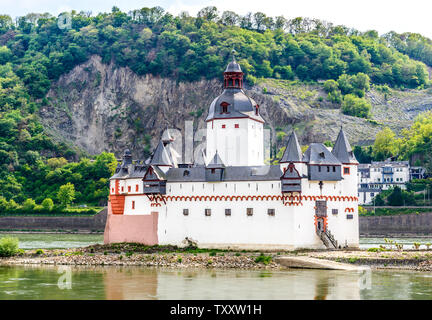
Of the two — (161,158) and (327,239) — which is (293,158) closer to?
(327,239)

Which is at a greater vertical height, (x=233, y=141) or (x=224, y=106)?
(x=224, y=106)

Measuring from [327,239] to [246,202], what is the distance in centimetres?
784

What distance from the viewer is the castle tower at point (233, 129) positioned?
74625 millimetres

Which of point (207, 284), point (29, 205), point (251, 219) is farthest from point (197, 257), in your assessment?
point (29, 205)

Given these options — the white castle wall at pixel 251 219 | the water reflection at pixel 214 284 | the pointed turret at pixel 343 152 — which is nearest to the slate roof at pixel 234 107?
the white castle wall at pixel 251 219

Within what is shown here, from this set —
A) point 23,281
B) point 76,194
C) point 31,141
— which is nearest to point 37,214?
point 76,194

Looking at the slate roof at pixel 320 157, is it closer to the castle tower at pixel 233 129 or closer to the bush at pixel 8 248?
the castle tower at pixel 233 129

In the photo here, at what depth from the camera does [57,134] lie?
186 meters

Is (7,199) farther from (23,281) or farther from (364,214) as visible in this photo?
(23,281)

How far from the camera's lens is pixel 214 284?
49.8 m

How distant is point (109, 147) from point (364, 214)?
287 ft

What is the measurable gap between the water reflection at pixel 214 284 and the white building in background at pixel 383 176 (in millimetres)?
81698

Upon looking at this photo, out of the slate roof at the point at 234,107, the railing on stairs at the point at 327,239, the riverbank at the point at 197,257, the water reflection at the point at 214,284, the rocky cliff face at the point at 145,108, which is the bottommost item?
the water reflection at the point at 214,284
